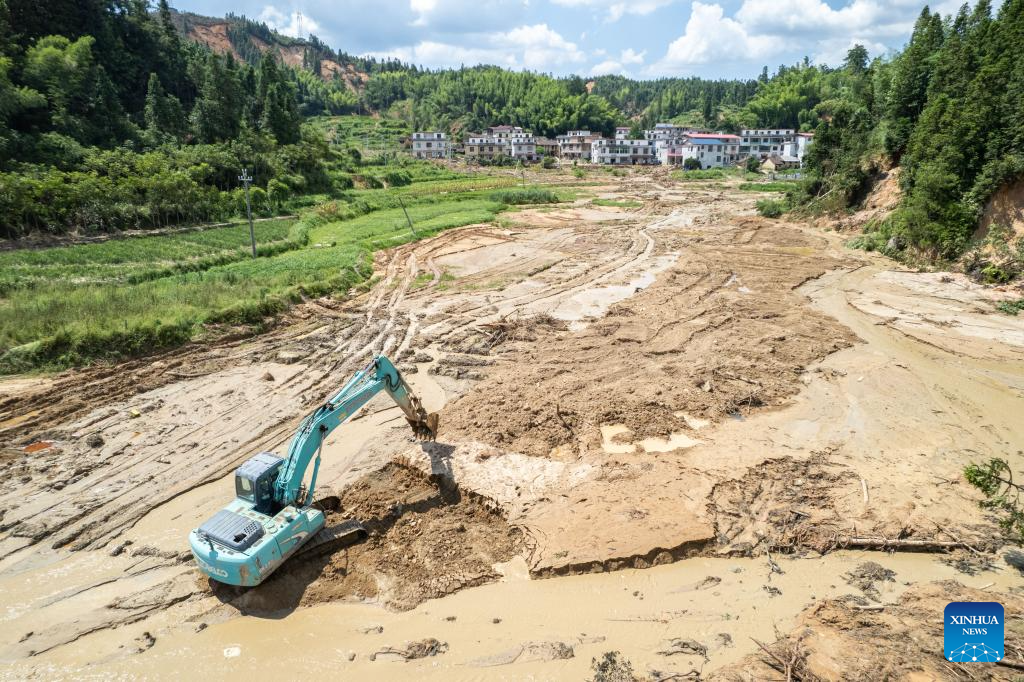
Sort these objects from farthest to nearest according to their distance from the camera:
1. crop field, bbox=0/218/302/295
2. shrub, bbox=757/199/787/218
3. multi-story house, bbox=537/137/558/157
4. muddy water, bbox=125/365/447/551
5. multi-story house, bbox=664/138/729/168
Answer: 1. multi-story house, bbox=537/137/558/157
2. multi-story house, bbox=664/138/729/168
3. shrub, bbox=757/199/787/218
4. crop field, bbox=0/218/302/295
5. muddy water, bbox=125/365/447/551

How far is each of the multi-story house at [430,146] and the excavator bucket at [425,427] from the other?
10153 centimetres

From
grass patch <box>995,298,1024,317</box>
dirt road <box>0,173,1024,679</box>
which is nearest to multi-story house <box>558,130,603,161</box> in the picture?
grass patch <box>995,298,1024,317</box>

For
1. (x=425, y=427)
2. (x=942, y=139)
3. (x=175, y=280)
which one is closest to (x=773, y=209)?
(x=942, y=139)

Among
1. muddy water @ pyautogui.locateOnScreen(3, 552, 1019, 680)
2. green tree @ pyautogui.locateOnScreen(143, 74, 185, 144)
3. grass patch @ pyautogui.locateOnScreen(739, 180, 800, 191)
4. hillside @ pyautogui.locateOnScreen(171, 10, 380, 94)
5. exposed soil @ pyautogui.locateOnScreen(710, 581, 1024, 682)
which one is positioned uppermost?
hillside @ pyautogui.locateOnScreen(171, 10, 380, 94)

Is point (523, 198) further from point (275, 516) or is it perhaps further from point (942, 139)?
point (275, 516)

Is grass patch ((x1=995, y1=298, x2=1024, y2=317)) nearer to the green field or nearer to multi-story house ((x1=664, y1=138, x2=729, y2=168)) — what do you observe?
the green field

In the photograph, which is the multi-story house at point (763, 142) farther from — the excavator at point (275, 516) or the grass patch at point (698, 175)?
the excavator at point (275, 516)

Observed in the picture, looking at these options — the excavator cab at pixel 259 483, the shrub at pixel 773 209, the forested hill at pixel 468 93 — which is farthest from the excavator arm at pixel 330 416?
the forested hill at pixel 468 93

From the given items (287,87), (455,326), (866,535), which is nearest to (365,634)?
(866,535)

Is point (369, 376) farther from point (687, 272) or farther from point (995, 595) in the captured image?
point (687, 272)

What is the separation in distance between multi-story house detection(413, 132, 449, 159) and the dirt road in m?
93.3

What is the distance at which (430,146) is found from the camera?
10569 centimetres

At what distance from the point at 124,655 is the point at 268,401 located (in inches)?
293

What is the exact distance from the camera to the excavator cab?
789 cm
